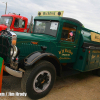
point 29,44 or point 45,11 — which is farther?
point 45,11

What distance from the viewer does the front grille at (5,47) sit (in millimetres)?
2834

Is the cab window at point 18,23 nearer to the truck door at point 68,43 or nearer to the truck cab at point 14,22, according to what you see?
the truck cab at point 14,22

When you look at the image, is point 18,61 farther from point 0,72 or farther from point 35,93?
point 35,93

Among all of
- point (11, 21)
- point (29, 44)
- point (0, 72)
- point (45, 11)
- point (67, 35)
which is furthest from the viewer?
point (11, 21)

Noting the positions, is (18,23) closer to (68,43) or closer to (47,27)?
(47,27)

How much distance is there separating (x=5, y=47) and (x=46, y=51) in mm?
1064

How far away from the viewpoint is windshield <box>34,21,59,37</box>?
3.57m

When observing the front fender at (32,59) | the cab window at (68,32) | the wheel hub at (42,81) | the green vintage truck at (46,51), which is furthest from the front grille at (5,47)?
the cab window at (68,32)

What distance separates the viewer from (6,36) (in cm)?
288

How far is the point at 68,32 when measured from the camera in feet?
12.3

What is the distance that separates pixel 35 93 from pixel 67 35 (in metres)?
1.96

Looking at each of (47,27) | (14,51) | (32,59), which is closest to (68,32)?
(47,27)

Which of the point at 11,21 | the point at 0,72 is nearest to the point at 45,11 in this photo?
the point at 0,72

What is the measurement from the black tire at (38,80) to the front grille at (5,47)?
63cm
